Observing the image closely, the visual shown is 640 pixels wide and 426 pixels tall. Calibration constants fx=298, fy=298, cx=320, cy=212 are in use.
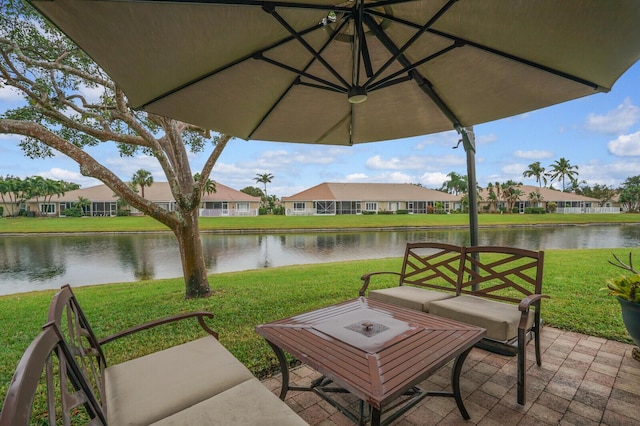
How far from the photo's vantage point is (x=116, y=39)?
5.70ft

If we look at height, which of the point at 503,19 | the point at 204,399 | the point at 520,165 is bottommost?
the point at 204,399

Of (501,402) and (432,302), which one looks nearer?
(501,402)

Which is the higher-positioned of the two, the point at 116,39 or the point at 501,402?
the point at 116,39

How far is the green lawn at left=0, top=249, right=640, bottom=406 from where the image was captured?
3.18 m

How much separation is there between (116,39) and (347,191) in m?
36.8

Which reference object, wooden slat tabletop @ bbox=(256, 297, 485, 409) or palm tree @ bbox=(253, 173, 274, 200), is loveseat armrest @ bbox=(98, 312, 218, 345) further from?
palm tree @ bbox=(253, 173, 274, 200)

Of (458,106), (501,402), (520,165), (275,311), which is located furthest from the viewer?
(520,165)

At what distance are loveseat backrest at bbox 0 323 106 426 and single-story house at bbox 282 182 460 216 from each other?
3465 cm

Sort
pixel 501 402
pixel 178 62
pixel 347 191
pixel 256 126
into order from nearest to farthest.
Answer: pixel 178 62 → pixel 501 402 → pixel 256 126 → pixel 347 191

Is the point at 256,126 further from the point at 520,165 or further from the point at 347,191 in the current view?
the point at 520,165

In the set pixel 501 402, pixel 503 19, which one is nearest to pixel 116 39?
pixel 503 19

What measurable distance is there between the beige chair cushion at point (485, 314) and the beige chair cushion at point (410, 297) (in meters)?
0.10

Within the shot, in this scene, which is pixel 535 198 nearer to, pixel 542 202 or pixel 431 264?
pixel 542 202

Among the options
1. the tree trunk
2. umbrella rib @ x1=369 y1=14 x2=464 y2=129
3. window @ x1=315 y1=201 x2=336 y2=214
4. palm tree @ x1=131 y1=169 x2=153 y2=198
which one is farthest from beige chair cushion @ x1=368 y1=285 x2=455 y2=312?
palm tree @ x1=131 y1=169 x2=153 y2=198
